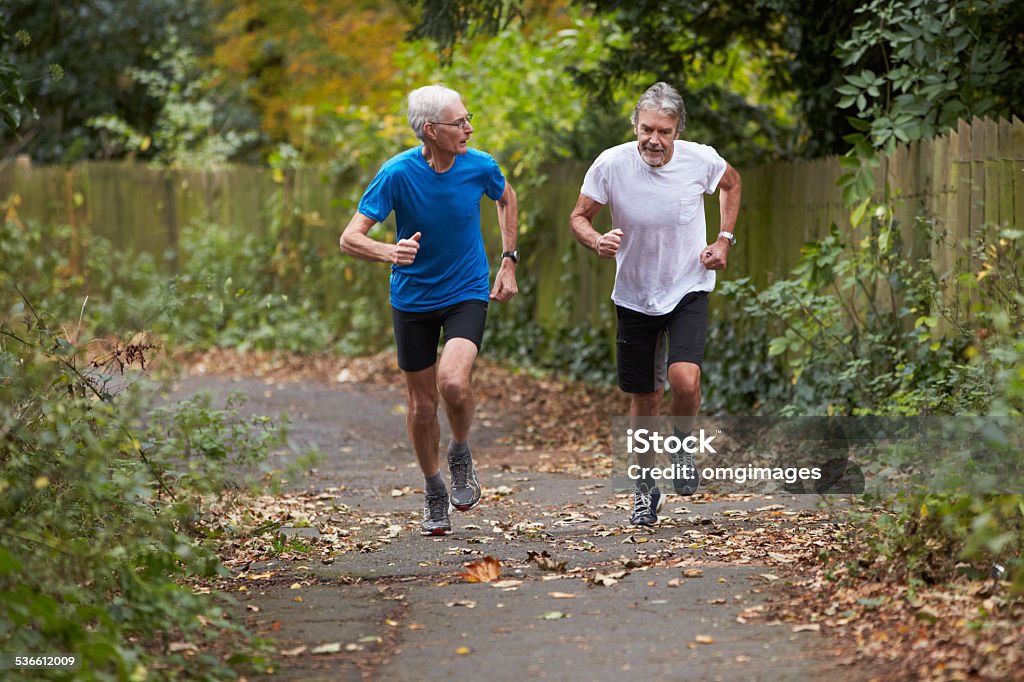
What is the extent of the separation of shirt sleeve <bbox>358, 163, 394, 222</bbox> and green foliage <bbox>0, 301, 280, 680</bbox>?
138 centimetres

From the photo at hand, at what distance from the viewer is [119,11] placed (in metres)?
24.6

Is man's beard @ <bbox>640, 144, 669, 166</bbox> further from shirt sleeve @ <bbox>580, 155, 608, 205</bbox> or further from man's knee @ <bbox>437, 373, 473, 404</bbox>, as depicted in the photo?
man's knee @ <bbox>437, 373, 473, 404</bbox>

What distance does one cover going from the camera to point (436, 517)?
664 centimetres

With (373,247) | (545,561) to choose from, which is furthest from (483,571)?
(373,247)

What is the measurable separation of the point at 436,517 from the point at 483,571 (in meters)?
1.12

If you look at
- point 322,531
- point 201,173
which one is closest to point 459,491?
point 322,531

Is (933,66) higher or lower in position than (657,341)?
higher

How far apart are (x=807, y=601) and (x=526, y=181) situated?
9.63 meters

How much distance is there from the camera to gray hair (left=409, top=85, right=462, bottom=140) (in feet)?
20.9

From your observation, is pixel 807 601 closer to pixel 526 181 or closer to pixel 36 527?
pixel 36 527

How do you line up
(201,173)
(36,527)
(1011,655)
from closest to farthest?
(1011,655)
(36,527)
(201,173)

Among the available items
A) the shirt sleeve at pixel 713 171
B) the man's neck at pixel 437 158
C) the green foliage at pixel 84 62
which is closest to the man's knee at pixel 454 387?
the man's neck at pixel 437 158

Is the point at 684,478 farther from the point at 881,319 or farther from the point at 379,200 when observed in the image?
the point at 881,319

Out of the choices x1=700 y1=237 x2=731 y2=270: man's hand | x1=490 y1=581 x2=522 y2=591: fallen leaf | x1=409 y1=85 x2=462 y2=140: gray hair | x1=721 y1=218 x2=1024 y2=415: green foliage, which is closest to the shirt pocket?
x1=700 y1=237 x2=731 y2=270: man's hand
